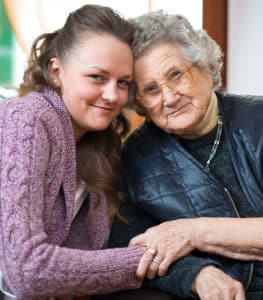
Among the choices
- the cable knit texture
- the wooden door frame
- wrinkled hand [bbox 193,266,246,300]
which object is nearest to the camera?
the cable knit texture

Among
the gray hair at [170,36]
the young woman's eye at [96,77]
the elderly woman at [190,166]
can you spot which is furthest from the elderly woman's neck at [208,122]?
the young woman's eye at [96,77]

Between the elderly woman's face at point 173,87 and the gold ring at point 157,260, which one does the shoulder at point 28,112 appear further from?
the gold ring at point 157,260

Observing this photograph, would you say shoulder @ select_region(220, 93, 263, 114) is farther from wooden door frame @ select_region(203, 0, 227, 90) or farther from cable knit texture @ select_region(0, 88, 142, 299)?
wooden door frame @ select_region(203, 0, 227, 90)

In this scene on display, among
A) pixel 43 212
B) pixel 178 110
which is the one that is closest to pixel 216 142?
pixel 178 110

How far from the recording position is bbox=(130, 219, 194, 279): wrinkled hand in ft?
4.55

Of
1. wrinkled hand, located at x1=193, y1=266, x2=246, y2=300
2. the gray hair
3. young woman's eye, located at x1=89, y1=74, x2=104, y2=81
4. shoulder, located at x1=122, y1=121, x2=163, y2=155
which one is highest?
the gray hair

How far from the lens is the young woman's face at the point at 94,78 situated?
1.42 meters

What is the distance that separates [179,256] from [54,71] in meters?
0.64

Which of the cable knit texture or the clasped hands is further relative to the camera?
the clasped hands

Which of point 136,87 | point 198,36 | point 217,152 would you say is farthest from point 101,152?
point 198,36

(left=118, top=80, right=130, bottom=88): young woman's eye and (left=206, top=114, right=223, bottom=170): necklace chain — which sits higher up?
(left=118, top=80, right=130, bottom=88): young woman's eye

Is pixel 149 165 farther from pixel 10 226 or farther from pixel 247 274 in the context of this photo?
pixel 10 226

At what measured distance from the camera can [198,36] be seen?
5.45 ft

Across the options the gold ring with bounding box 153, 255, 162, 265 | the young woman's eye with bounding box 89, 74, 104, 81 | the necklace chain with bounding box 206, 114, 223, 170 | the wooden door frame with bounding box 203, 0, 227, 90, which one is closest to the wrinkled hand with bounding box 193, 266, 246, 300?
the gold ring with bounding box 153, 255, 162, 265
